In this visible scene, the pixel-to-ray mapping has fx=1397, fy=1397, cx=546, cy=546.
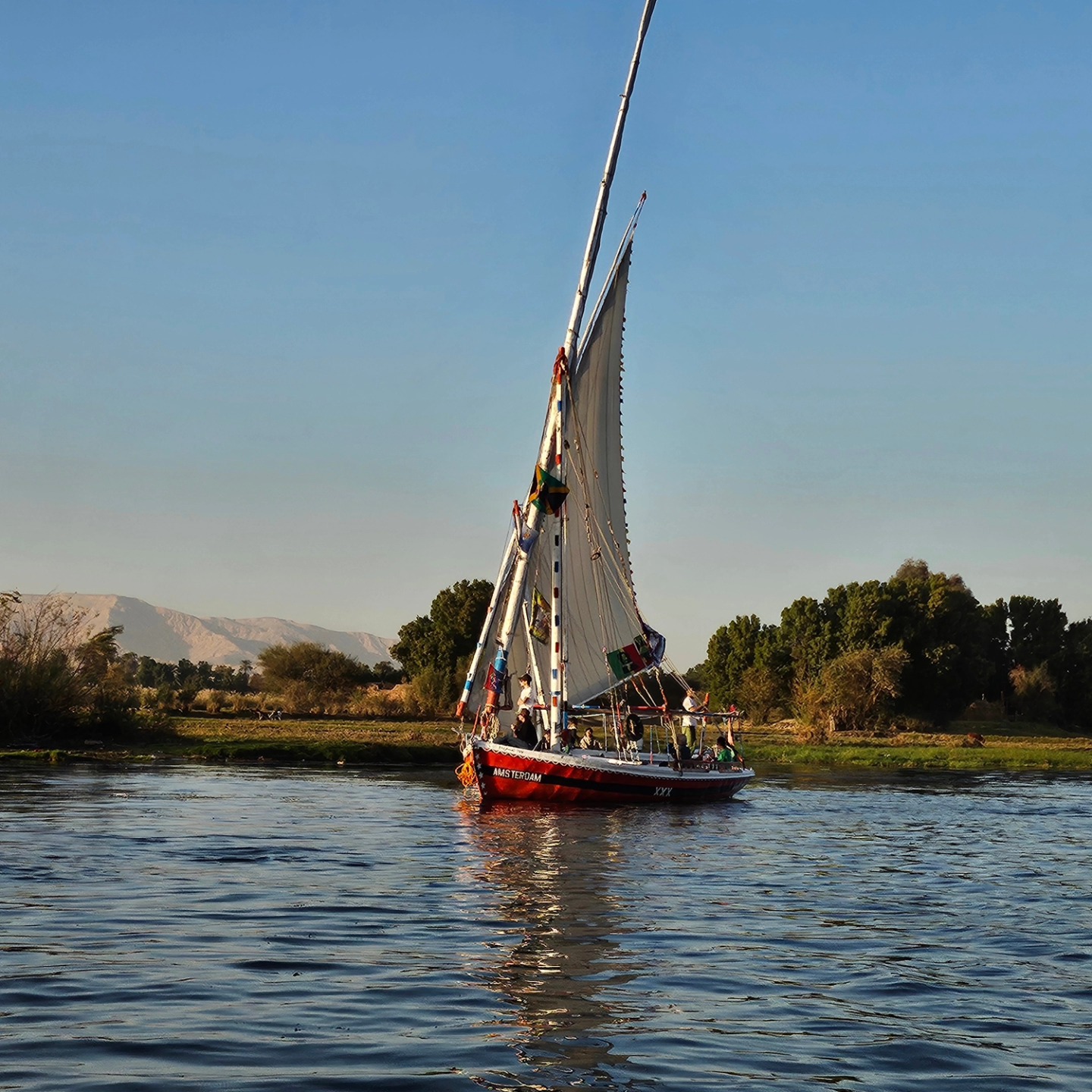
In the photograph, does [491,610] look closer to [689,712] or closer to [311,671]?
[689,712]

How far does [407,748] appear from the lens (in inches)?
2522

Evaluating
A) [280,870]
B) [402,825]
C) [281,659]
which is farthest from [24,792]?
[281,659]

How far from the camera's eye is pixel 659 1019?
14.9 meters

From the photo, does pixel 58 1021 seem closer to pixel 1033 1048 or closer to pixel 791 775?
pixel 1033 1048

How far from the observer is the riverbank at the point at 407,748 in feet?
197

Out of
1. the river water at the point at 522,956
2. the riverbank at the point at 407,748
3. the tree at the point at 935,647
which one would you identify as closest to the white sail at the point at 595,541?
the river water at the point at 522,956

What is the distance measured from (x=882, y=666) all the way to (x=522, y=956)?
296 ft

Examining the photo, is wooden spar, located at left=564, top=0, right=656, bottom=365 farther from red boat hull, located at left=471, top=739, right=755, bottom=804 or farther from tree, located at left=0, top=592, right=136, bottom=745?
tree, located at left=0, top=592, right=136, bottom=745

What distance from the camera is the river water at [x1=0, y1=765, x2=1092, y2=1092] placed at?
42.8 feet

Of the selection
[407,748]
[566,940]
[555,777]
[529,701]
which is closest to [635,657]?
[529,701]

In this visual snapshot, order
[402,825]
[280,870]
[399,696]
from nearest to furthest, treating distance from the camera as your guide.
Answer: [280,870], [402,825], [399,696]

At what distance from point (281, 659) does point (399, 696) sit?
64.1 feet

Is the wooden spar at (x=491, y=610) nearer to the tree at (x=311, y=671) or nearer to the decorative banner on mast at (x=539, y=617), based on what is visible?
the decorative banner on mast at (x=539, y=617)

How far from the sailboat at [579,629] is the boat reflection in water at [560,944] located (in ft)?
21.5
